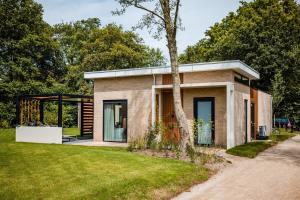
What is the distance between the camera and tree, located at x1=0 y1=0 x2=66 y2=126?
31.9 metres

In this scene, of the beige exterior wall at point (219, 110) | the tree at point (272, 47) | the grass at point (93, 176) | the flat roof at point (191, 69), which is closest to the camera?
the grass at point (93, 176)

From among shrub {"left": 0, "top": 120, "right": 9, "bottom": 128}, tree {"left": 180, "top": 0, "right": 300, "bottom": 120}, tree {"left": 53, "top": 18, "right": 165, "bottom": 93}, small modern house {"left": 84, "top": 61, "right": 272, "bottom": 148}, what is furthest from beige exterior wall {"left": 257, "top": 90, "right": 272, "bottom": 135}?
shrub {"left": 0, "top": 120, "right": 9, "bottom": 128}

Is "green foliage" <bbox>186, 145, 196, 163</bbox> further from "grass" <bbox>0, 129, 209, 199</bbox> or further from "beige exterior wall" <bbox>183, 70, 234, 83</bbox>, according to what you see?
"beige exterior wall" <bbox>183, 70, 234, 83</bbox>

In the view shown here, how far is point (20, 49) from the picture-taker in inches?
1310

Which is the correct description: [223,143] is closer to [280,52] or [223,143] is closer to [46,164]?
[46,164]

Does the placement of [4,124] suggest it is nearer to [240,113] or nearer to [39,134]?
[39,134]

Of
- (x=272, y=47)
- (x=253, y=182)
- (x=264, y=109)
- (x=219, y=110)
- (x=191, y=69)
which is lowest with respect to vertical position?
(x=253, y=182)

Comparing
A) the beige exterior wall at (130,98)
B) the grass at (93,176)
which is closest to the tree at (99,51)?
the beige exterior wall at (130,98)

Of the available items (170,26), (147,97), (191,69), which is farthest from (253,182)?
(147,97)

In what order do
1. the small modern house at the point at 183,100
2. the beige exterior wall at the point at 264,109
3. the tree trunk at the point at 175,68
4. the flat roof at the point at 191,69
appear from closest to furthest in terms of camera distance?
the tree trunk at the point at 175,68 → the flat roof at the point at 191,69 → the small modern house at the point at 183,100 → the beige exterior wall at the point at 264,109

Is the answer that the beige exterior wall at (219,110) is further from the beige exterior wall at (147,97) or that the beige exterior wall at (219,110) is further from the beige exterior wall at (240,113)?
the beige exterior wall at (240,113)

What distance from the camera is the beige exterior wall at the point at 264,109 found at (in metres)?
21.2

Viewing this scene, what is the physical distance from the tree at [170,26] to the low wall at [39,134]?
7122 mm

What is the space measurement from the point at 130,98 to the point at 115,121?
1541 millimetres
